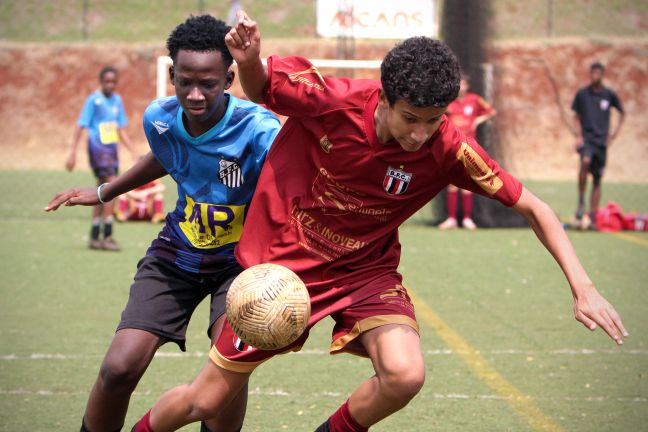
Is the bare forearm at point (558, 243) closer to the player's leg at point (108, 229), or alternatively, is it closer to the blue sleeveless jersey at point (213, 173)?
the blue sleeveless jersey at point (213, 173)

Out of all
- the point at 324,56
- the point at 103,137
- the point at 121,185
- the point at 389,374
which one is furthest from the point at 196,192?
the point at 324,56

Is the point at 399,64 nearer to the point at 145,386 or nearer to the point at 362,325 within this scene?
the point at 362,325

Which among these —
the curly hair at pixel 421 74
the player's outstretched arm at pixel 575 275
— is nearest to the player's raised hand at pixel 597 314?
the player's outstretched arm at pixel 575 275

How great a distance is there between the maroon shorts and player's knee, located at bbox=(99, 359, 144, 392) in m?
0.37

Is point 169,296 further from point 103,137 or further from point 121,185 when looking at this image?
point 103,137

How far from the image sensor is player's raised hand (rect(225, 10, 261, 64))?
148 inches

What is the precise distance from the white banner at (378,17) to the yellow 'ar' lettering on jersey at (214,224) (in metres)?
12.3

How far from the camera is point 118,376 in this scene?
4.25 metres

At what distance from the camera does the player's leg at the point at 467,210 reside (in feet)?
47.1

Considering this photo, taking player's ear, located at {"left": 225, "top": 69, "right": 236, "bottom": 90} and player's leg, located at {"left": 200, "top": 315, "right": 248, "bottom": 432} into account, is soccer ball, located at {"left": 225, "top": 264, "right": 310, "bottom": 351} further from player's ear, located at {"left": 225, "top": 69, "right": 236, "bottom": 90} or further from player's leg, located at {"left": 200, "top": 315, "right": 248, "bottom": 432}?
player's ear, located at {"left": 225, "top": 69, "right": 236, "bottom": 90}

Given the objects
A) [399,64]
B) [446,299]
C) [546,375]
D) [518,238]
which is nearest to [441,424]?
[546,375]

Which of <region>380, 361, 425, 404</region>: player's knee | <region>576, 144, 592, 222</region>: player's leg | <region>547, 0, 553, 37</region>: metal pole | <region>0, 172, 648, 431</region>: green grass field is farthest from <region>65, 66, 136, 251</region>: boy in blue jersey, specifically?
<region>547, 0, 553, 37</region>: metal pole

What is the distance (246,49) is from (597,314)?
5.60 ft

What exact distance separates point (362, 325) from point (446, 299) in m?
4.84
